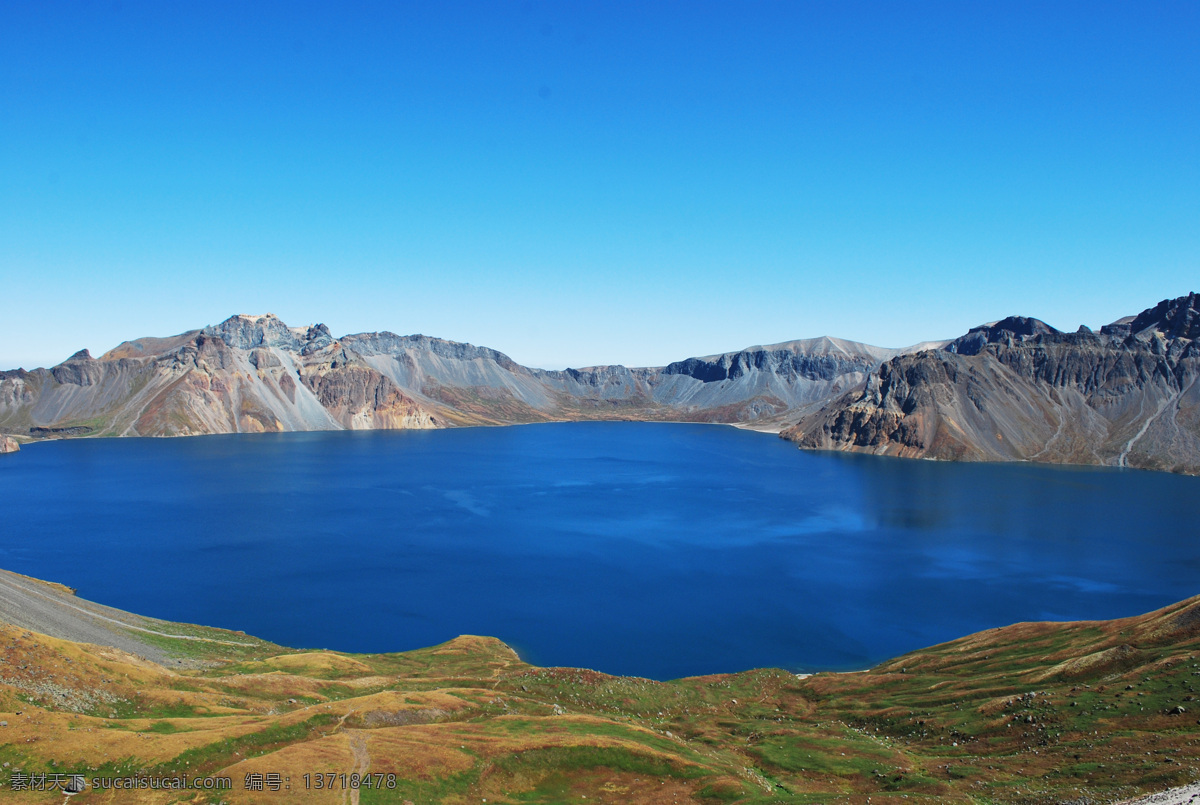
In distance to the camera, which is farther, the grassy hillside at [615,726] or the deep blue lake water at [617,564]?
the deep blue lake water at [617,564]

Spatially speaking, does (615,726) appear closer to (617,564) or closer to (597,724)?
(597,724)

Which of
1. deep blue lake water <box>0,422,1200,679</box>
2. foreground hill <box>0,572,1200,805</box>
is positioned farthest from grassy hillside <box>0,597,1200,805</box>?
deep blue lake water <box>0,422,1200,679</box>

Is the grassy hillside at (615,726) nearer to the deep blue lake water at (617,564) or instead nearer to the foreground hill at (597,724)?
the foreground hill at (597,724)

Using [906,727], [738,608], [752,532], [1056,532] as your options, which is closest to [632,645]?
[738,608]

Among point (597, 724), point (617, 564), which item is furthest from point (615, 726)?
point (617, 564)

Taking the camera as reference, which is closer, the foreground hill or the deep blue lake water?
the foreground hill

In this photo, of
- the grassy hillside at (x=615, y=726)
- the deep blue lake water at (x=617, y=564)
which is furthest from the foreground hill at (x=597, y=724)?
the deep blue lake water at (x=617, y=564)

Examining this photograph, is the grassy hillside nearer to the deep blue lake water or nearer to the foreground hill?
the foreground hill
